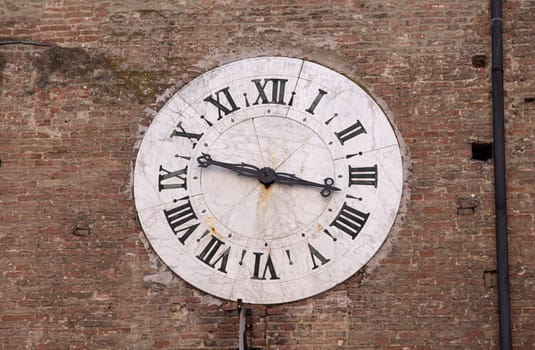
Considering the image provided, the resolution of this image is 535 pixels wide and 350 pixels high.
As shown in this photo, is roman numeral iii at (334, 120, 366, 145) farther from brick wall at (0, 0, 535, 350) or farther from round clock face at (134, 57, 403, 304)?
brick wall at (0, 0, 535, 350)

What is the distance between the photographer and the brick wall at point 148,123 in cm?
1001

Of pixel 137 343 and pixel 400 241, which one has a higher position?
pixel 400 241

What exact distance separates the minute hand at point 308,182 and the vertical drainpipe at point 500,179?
1.24 metres

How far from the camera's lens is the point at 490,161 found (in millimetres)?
10320

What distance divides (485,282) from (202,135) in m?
2.46

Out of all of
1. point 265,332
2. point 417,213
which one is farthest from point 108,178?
point 417,213

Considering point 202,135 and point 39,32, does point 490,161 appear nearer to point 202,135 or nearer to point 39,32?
point 202,135

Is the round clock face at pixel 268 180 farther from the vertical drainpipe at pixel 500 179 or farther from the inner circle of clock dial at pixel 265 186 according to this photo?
the vertical drainpipe at pixel 500 179

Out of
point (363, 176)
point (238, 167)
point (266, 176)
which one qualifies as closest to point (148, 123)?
point (238, 167)

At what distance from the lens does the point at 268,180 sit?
10266 millimetres

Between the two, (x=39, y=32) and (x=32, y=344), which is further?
(x=39, y=32)

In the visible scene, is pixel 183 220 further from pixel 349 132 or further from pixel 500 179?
pixel 500 179

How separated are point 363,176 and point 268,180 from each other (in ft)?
2.39

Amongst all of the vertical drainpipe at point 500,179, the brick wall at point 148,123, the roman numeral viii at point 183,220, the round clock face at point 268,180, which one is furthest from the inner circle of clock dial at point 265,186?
the vertical drainpipe at point 500,179
